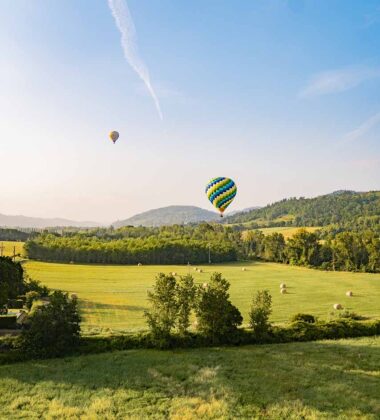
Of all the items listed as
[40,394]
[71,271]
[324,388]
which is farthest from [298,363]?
[71,271]

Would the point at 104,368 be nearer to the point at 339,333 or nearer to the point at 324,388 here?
the point at 324,388

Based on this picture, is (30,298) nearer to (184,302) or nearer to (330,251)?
(184,302)

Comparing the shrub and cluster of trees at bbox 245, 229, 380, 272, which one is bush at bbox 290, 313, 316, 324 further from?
cluster of trees at bbox 245, 229, 380, 272

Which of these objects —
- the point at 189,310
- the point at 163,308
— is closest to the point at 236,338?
the point at 189,310

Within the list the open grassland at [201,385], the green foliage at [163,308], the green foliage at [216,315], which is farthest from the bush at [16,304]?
the green foliage at [216,315]

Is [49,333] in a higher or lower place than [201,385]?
higher

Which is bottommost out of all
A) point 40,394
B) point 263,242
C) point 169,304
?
point 40,394
